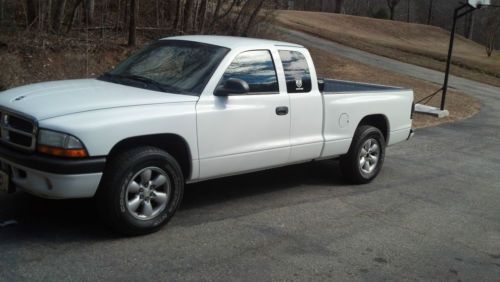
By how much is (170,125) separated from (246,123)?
919 mm

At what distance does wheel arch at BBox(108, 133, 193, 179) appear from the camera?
5.05 metres

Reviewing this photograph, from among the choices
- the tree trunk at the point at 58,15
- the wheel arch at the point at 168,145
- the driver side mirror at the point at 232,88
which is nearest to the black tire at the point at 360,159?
the driver side mirror at the point at 232,88

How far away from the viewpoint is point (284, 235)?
5484 mm

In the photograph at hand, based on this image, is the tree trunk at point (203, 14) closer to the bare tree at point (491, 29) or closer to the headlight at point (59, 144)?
the headlight at point (59, 144)

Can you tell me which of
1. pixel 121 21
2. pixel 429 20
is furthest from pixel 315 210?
pixel 429 20

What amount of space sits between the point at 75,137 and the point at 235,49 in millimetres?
2054

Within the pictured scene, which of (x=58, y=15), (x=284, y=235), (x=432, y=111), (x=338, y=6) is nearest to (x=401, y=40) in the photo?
(x=338, y=6)

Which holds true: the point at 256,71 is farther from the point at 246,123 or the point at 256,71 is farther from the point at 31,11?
the point at 31,11

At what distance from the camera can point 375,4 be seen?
66125mm

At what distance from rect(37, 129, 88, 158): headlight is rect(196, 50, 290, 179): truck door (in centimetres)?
119

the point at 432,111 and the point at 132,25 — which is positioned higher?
the point at 132,25

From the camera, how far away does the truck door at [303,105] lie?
21.2ft

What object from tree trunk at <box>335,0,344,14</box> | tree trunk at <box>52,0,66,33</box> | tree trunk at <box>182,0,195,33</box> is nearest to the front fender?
tree trunk at <box>52,0,66,33</box>

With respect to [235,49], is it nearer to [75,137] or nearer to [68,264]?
[75,137]
